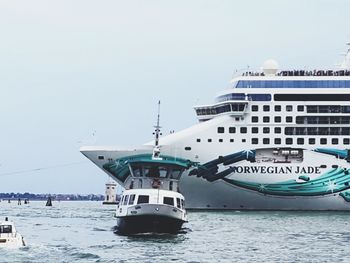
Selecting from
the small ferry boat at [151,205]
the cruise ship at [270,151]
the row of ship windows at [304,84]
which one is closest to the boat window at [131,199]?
the small ferry boat at [151,205]

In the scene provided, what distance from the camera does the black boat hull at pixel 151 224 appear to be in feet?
146

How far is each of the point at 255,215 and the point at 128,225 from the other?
64.1 feet

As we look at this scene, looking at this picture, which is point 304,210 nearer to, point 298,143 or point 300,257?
point 298,143

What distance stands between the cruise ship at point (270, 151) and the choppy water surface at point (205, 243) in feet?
25.0

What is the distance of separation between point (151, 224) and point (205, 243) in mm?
3569

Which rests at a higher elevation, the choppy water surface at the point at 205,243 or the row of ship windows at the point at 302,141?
the row of ship windows at the point at 302,141

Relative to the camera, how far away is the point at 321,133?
6694 centimetres

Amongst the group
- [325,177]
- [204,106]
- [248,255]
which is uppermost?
[204,106]

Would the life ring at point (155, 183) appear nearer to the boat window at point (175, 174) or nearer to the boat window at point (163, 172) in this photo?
the boat window at point (163, 172)

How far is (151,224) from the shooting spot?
146ft

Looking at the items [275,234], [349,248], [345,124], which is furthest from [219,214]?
[349,248]

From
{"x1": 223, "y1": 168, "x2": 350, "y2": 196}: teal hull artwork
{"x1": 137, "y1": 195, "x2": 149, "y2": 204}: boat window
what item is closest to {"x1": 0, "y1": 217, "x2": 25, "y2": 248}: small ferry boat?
{"x1": 137, "y1": 195, "x2": 149, "y2": 204}: boat window

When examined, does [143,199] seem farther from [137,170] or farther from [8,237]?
[8,237]


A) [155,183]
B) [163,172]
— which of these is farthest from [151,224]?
[163,172]
